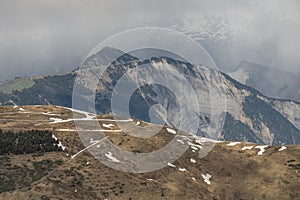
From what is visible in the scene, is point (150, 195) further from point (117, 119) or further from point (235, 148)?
point (117, 119)

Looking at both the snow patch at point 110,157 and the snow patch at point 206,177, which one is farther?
the snow patch at point 206,177

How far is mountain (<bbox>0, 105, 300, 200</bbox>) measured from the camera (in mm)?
95375

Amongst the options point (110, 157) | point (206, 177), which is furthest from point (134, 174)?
point (206, 177)

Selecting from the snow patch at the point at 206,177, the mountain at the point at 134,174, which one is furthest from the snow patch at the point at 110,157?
the snow patch at the point at 206,177

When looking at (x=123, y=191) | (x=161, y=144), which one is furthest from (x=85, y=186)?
(x=161, y=144)

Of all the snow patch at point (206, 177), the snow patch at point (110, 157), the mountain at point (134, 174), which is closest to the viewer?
the mountain at point (134, 174)

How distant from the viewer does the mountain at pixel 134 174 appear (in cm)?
9538

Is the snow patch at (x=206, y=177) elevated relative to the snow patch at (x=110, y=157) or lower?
lower

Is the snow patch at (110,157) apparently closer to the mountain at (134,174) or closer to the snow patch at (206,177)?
the mountain at (134,174)

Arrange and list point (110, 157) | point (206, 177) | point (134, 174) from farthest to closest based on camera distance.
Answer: point (206, 177)
point (110, 157)
point (134, 174)

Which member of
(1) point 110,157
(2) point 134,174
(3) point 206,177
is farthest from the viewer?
(3) point 206,177

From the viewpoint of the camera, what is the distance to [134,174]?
4326 inches

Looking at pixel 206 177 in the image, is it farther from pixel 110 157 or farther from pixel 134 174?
pixel 110 157

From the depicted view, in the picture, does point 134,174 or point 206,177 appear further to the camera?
point 206,177
